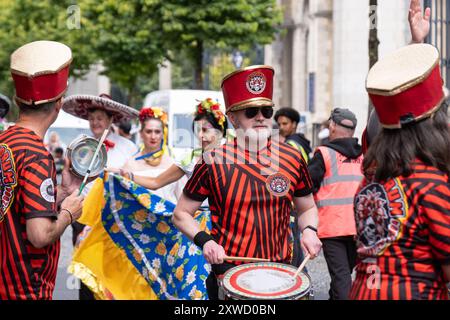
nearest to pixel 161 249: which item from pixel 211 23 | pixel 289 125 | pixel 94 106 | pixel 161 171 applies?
pixel 161 171

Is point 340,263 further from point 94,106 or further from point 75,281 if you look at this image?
point 75,281

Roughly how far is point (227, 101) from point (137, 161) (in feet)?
9.39

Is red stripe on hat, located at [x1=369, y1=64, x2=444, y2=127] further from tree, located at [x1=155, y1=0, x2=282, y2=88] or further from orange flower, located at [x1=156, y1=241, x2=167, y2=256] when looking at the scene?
tree, located at [x1=155, y1=0, x2=282, y2=88]

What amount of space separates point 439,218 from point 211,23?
18.4 metres

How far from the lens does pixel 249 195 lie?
3908 millimetres

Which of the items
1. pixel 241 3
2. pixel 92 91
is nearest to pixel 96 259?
pixel 241 3

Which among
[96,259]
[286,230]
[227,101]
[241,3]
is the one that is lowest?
[96,259]

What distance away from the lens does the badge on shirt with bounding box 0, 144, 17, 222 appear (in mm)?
3344

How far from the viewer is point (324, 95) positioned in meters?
24.2

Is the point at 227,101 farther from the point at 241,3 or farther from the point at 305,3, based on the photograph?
the point at 305,3

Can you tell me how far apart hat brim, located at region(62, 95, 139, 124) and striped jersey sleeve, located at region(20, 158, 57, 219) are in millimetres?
3305

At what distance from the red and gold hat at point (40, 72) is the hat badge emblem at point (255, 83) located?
3.16 feet

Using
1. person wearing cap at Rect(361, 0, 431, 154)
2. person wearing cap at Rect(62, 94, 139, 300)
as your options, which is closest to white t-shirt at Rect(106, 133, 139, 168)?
person wearing cap at Rect(62, 94, 139, 300)

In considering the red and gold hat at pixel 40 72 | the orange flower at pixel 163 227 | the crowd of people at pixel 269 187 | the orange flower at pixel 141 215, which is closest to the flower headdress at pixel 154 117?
the orange flower at pixel 141 215
